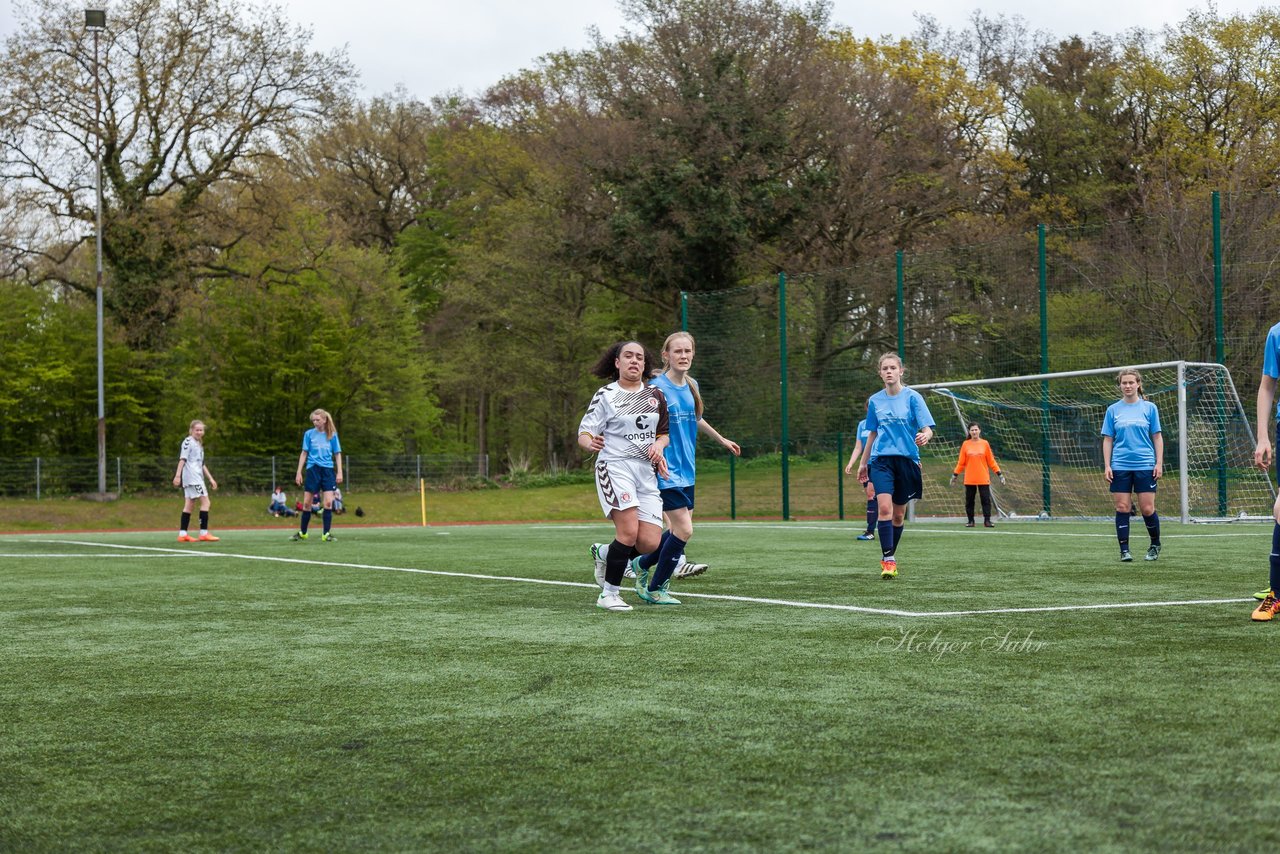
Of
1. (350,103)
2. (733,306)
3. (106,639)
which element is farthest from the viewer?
(350,103)

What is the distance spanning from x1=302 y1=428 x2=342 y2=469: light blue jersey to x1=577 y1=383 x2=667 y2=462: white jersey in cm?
1082

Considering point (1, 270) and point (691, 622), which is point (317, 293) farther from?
point (691, 622)

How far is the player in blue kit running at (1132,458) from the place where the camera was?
1218 centimetres

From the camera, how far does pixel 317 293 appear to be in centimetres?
4294

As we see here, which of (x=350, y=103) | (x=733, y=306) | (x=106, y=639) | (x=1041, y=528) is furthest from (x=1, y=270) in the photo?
(x=106, y=639)

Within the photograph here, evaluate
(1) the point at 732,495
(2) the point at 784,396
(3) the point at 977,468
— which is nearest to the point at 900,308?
(2) the point at 784,396

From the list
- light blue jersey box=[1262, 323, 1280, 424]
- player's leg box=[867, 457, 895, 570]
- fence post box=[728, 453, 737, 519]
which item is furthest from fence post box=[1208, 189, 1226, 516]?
light blue jersey box=[1262, 323, 1280, 424]

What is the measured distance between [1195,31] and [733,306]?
20664 millimetres

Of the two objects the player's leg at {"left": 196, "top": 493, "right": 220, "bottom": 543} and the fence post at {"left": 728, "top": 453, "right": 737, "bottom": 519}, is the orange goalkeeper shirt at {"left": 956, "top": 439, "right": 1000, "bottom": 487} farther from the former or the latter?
the player's leg at {"left": 196, "top": 493, "right": 220, "bottom": 543}

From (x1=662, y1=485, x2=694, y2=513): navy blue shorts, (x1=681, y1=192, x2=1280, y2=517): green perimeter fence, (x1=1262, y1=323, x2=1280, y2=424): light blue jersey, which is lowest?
(x1=662, y1=485, x2=694, y2=513): navy blue shorts

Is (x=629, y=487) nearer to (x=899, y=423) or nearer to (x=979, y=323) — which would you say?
(x=899, y=423)

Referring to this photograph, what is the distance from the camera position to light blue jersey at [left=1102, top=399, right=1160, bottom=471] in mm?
12234

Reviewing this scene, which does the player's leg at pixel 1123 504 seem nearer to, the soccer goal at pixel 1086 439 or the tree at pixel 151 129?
the soccer goal at pixel 1086 439

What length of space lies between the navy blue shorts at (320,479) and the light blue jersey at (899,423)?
1005cm
